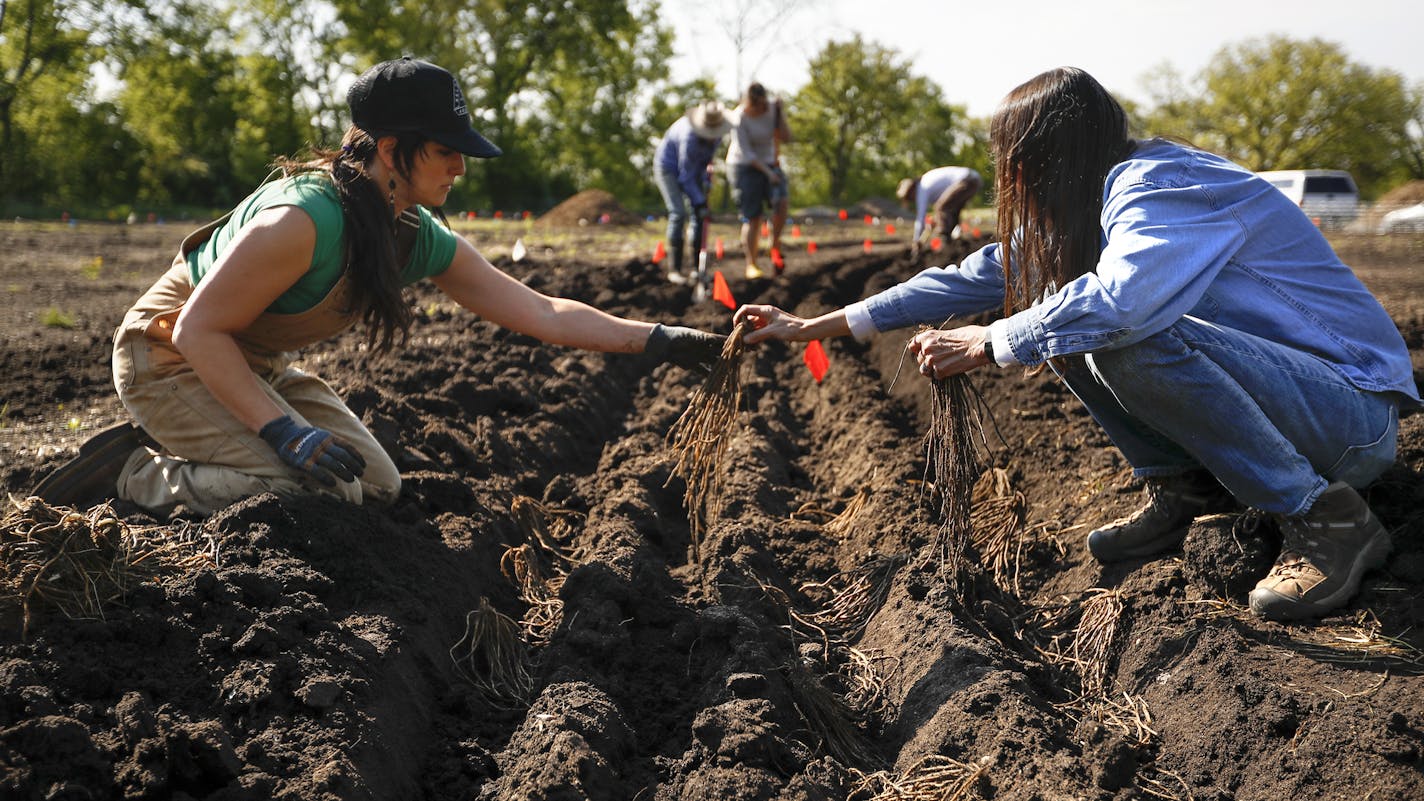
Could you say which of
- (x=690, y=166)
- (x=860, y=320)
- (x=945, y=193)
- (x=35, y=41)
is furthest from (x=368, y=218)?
(x=35, y=41)

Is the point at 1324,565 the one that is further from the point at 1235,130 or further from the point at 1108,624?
the point at 1235,130

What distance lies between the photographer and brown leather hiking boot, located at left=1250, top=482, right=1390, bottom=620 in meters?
2.62

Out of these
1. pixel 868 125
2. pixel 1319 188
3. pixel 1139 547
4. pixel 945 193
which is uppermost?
pixel 868 125

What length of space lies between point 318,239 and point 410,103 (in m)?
0.46

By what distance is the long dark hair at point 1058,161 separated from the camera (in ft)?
8.88

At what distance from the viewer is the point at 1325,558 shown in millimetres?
2654

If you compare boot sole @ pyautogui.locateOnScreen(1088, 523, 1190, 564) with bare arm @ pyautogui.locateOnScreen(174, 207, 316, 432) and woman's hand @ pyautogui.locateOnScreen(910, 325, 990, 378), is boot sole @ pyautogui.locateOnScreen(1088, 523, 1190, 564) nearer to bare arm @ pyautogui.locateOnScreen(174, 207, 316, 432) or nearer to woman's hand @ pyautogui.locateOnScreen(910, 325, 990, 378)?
woman's hand @ pyautogui.locateOnScreen(910, 325, 990, 378)

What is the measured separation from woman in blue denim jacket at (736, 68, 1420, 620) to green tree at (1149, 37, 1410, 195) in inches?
1448

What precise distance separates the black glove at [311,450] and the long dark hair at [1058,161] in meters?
1.98

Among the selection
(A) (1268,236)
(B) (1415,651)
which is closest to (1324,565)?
(B) (1415,651)

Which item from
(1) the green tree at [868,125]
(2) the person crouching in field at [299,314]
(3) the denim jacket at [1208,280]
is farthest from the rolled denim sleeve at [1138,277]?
(1) the green tree at [868,125]

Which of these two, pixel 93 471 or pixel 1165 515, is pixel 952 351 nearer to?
Result: pixel 1165 515

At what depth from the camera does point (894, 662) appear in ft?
9.14

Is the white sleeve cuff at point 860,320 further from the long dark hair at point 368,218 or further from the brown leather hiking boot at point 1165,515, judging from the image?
the long dark hair at point 368,218
